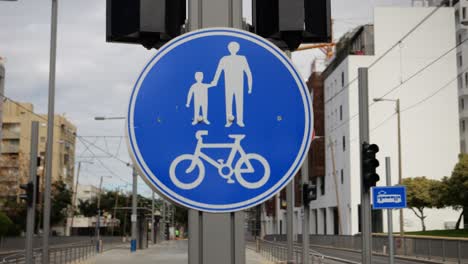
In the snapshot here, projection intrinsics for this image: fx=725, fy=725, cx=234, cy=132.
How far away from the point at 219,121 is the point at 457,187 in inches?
2006

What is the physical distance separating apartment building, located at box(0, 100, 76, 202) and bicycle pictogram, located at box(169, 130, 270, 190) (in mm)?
79365

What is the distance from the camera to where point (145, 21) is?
107 inches

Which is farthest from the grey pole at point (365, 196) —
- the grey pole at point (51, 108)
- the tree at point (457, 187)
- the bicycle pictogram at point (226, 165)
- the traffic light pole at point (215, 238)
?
the tree at point (457, 187)

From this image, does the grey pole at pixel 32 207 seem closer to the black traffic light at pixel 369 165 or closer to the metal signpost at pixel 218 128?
the black traffic light at pixel 369 165

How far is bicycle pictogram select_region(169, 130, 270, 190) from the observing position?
228cm

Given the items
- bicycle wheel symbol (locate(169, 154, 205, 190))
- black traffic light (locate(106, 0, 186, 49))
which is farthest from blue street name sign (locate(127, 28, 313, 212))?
black traffic light (locate(106, 0, 186, 49))

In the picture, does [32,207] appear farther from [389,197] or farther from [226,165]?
[226,165]

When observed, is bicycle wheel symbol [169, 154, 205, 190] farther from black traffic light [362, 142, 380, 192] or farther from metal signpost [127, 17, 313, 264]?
black traffic light [362, 142, 380, 192]

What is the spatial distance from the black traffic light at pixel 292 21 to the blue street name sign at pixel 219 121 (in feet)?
1.53

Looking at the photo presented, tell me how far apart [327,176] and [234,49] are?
77498 mm

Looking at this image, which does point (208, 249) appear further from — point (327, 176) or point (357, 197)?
point (327, 176)

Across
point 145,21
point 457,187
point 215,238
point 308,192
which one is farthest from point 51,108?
point 457,187

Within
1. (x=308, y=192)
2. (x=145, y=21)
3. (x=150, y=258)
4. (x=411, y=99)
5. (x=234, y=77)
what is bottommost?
(x=150, y=258)

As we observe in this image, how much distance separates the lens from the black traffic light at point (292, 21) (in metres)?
2.85
